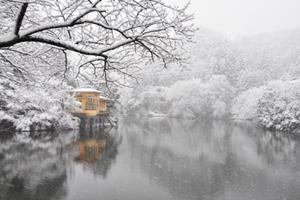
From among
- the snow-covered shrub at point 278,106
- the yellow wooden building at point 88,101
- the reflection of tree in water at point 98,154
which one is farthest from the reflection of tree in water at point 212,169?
the snow-covered shrub at point 278,106

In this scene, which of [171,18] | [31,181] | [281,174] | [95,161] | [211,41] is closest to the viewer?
[171,18]

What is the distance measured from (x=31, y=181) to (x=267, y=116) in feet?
92.9

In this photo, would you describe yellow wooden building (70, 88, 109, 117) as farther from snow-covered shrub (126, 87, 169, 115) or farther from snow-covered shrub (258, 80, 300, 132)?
snow-covered shrub (126, 87, 169, 115)

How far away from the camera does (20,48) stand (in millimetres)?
4957

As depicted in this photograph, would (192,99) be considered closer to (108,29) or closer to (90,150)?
(90,150)

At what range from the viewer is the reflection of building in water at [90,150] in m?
14.2

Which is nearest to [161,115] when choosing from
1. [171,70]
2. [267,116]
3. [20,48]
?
[171,70]

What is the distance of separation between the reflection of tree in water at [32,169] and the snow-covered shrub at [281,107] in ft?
72.5

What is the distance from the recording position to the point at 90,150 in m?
16.3

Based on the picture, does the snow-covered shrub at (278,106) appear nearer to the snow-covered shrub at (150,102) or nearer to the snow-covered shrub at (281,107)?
the snow-covered shrub at (281,107)

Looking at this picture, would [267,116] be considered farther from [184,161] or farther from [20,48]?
[20,48]

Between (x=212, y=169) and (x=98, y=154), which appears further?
(x=98, y=154)

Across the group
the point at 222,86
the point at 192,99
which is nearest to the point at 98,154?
the point at 192,99

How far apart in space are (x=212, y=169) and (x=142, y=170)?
10.6 ft
